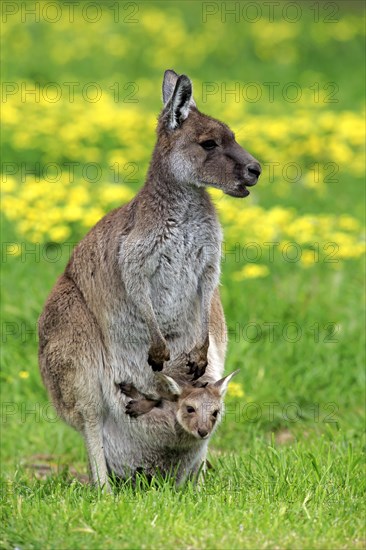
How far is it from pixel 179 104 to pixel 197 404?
1.54 meters

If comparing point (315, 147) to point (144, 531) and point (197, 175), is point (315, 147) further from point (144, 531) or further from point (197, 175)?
point (144, 531)

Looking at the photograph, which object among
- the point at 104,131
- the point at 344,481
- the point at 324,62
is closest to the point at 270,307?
the point at 344,481

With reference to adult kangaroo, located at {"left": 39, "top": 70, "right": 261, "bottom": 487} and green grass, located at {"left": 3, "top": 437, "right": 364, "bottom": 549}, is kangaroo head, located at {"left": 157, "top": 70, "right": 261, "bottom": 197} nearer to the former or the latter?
adult kangaroo, located at {"left": 39, "top": 70, "right": 261, "bottom": 487}

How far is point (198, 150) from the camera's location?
17.8 feet

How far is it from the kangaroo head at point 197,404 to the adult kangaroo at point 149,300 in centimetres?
12

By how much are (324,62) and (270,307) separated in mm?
9529

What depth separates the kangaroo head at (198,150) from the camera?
17.6ft

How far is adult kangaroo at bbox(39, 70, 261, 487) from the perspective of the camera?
5461mm

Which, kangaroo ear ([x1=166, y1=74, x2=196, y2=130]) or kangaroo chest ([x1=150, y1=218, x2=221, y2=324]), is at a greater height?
kangaroo ear ([x1=166, y1=74, x2=196, y2=130])

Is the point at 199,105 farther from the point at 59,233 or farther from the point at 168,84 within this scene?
the point at 168,84

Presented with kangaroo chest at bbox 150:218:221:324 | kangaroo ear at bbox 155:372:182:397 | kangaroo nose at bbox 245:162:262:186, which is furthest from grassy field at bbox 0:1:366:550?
kangaroo nose at bbox 245:162:262:186

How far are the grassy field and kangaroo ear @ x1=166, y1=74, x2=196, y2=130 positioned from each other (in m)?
1.89

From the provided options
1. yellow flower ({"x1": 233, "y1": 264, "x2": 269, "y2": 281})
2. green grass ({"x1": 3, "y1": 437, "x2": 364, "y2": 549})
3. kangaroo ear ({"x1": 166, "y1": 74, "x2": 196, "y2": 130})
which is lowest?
green grass ({"x1": 3, "y1": 437, "x2": 364, "y2": 549})

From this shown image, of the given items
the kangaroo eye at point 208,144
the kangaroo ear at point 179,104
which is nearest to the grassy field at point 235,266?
the kangaroo eye at point 208,144
